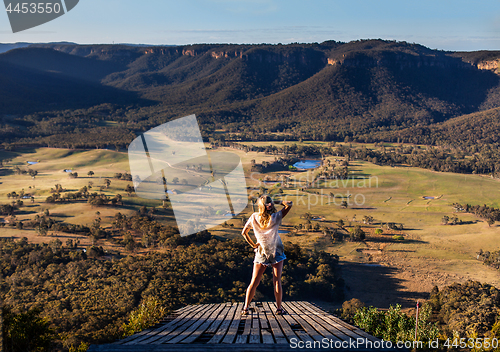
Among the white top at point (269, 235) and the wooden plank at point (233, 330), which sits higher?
the white top at point (269, 235)

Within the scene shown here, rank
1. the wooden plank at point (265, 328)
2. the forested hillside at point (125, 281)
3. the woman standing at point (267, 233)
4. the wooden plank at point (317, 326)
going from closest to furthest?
the wooden plank at point (265, 328) → the wooden plank at point (317, 326) → the woman standing at point (267, 233) → the forested hillside at point (125, 281)

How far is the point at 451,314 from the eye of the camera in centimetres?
1948

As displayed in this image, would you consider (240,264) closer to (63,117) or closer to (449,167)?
(449,167)

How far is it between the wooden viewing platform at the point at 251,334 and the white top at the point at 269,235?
1.40m

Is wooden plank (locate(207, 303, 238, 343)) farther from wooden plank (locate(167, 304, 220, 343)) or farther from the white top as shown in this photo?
the white top

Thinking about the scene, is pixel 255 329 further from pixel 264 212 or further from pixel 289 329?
pixel 264 212

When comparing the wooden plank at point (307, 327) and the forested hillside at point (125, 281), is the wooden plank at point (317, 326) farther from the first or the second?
the forested hillside at point (125, 281)

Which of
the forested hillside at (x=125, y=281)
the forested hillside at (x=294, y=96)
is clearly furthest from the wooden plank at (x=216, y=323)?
the forested hillside at (x=294, y=96)

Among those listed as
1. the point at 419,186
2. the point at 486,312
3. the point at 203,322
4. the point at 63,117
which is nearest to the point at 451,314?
the point at 486,312

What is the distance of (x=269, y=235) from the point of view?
6211mm

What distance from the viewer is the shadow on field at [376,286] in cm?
2469

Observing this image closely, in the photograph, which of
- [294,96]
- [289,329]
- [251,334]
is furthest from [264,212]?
[294,96]

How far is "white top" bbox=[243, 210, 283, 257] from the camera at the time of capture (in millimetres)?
6145

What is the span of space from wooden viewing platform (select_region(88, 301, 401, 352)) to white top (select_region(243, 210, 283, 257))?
55.3 inches
